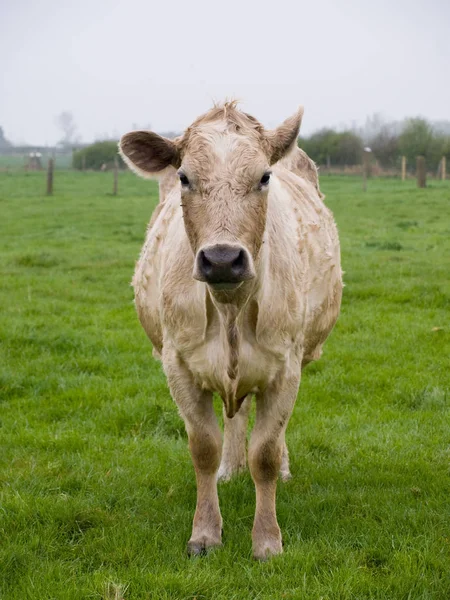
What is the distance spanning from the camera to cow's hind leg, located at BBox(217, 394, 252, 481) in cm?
556

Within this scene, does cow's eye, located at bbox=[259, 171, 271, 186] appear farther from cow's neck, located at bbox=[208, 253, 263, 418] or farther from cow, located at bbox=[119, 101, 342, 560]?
cow's neck, located at bbox=[208, 253, 263, 418]

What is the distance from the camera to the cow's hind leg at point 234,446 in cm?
556

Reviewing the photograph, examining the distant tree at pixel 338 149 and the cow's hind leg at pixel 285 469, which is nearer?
the cow's hind leg at pixel 285 469

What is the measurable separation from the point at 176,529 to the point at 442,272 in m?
8.68

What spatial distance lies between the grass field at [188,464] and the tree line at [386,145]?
37857 millimetres

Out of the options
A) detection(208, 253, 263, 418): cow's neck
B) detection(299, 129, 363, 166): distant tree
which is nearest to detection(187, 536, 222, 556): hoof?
detection(208, 253, 263, 418): cow's neck

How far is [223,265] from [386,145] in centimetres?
4937

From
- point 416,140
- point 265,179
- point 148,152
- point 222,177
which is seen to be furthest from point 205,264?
point 416,140

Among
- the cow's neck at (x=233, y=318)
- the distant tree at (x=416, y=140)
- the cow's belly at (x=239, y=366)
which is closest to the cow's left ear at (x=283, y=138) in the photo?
the cow's neck at (x=233, y=318)

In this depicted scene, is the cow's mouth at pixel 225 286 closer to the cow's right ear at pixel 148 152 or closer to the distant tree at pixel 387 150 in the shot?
the cow's right ear at pixel 148 152

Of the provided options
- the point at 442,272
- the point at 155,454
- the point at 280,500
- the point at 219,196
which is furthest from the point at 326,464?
the point at 442,272

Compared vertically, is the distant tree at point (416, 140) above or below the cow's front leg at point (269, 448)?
above

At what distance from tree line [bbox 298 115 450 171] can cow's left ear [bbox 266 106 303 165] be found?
1729 inches

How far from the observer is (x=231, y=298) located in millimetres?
3965
